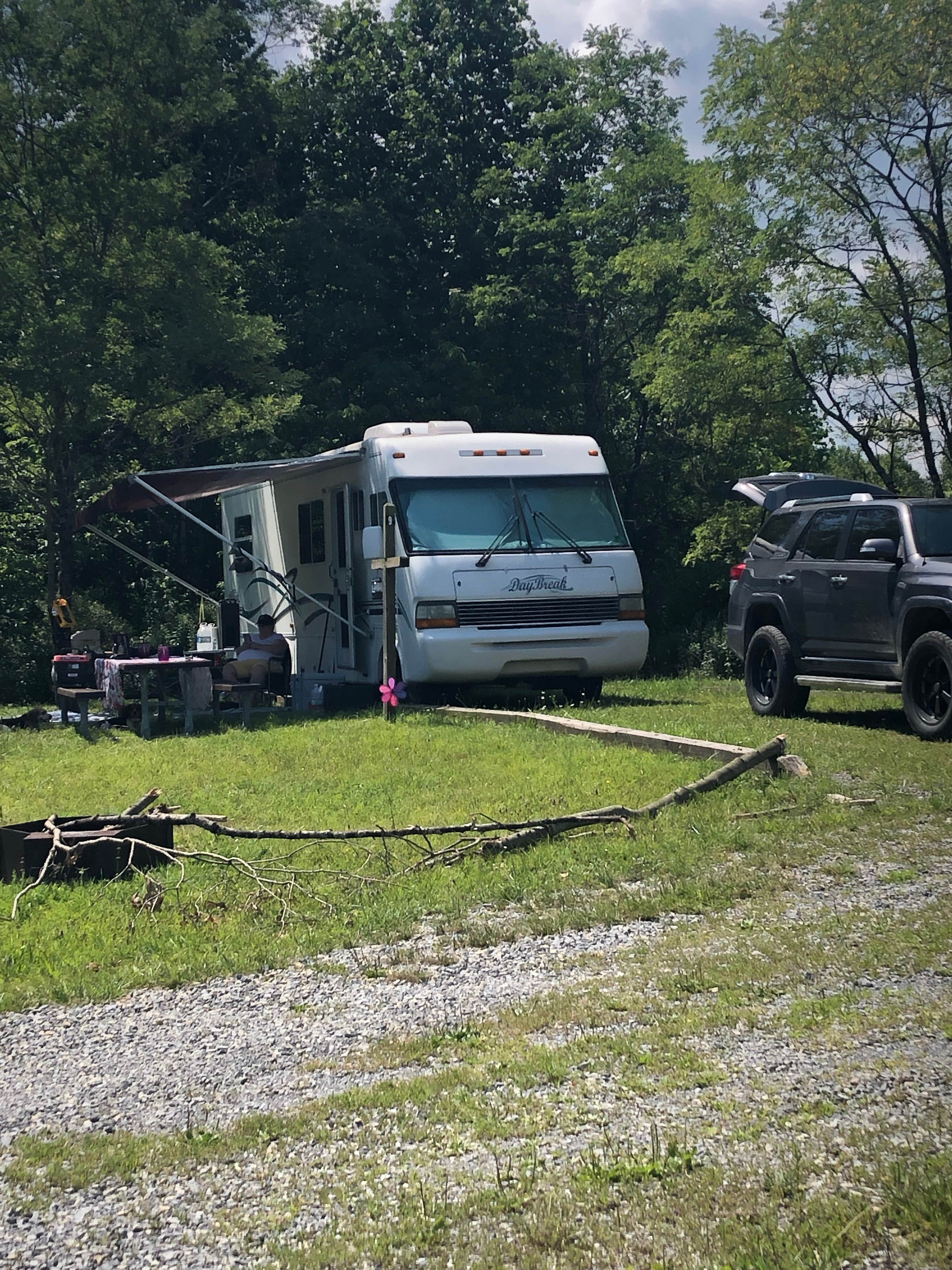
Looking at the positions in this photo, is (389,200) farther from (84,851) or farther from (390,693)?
(84,851)

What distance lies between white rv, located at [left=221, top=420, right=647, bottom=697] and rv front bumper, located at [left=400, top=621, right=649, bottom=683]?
1cm

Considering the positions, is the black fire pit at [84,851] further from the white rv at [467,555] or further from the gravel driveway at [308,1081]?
the white rv at [467,555]

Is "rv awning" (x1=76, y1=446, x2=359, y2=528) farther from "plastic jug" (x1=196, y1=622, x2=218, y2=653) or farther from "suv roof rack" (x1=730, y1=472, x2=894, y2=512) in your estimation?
"suv roof rack" (x1=730, y1=472, x2=894, y2=512)

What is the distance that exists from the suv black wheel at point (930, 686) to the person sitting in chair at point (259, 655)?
7.83m

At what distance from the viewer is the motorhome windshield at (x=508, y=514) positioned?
1496 centimetres

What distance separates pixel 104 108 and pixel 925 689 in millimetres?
16929

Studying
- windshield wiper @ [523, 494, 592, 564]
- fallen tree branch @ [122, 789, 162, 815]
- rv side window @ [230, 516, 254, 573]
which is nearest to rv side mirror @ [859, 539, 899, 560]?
windshield wiper @ [523, 494, 592, 564]

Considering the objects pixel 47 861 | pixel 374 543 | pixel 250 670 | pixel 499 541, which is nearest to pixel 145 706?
pixel 374 543

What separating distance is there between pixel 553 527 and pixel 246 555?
346 cm

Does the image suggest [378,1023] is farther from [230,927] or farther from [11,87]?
[11,87]

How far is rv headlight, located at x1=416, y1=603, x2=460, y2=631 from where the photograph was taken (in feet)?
47.5

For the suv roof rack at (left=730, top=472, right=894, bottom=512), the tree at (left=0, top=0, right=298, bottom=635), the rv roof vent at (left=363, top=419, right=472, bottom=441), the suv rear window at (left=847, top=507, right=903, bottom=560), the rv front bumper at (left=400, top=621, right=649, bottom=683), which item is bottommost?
the rv front bumper at (left=400, top=621, right=649, bottom=683)

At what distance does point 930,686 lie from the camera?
38.4 ft

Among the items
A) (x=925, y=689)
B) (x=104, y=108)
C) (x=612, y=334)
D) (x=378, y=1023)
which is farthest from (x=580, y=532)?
(x=612, y=334)
